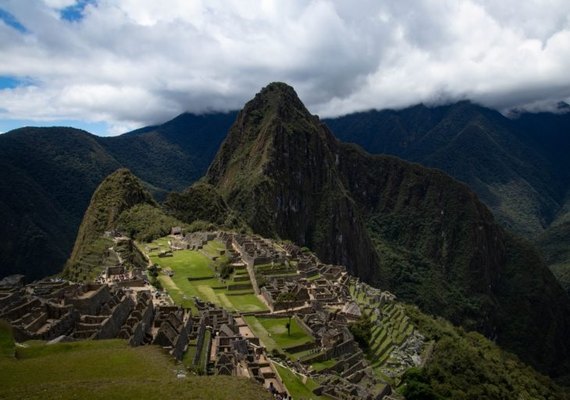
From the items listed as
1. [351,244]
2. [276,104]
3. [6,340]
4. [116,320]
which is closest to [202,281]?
[116,320]

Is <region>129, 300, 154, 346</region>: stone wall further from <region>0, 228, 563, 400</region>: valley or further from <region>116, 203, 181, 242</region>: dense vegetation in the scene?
<region>116, 203, 181, 242</region>: dense vegetation

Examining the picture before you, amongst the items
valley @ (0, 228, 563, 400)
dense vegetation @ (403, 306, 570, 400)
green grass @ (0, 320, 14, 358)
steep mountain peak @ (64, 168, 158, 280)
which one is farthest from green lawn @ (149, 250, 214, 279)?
green grass @ (0, 320, 14, 358)

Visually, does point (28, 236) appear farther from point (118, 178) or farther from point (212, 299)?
point (212, 299)

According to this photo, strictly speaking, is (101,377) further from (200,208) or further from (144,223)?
(200,208)

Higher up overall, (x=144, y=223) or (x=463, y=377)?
(x=144, y=223)

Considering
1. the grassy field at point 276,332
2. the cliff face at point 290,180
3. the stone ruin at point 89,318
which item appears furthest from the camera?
the cliff face at point 290,180

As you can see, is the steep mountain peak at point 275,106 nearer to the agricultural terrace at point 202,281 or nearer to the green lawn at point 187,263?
the green lawn at point 187,263

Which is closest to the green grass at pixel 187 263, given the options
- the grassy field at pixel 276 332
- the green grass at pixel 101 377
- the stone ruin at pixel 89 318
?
the grassy field at pixel 276 332
